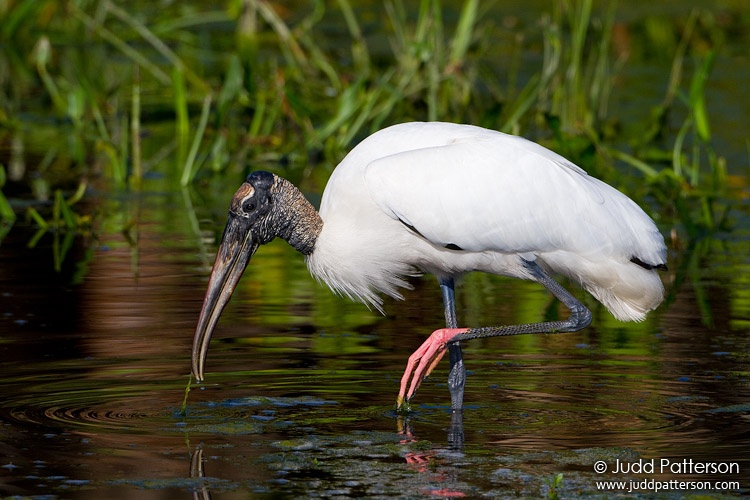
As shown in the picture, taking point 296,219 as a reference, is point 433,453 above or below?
below

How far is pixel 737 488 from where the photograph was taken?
195 inches

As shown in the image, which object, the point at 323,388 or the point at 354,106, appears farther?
the point at 354,106

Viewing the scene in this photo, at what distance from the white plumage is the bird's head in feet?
0.35

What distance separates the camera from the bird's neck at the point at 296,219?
665 centimetres

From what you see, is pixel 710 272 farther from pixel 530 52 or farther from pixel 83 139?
pixel 530 52

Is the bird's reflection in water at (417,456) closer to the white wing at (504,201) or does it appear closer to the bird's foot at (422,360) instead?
the bird's foot at (422,360)

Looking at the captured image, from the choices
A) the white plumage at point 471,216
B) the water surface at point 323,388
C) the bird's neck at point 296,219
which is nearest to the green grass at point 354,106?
the water surface at point 323,388

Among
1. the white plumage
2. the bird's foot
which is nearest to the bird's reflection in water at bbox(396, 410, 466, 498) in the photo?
the bird's foot

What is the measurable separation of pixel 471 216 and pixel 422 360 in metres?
0.66

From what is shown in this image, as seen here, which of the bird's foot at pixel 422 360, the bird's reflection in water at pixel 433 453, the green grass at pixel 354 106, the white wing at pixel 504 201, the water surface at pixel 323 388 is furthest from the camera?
the green grass at pixel 354 106

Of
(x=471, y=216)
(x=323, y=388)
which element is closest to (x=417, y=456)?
(x=323, y=388)

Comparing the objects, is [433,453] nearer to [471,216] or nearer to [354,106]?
[471,216]

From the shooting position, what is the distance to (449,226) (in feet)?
20.8

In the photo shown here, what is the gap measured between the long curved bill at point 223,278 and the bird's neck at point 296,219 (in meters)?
0.16
